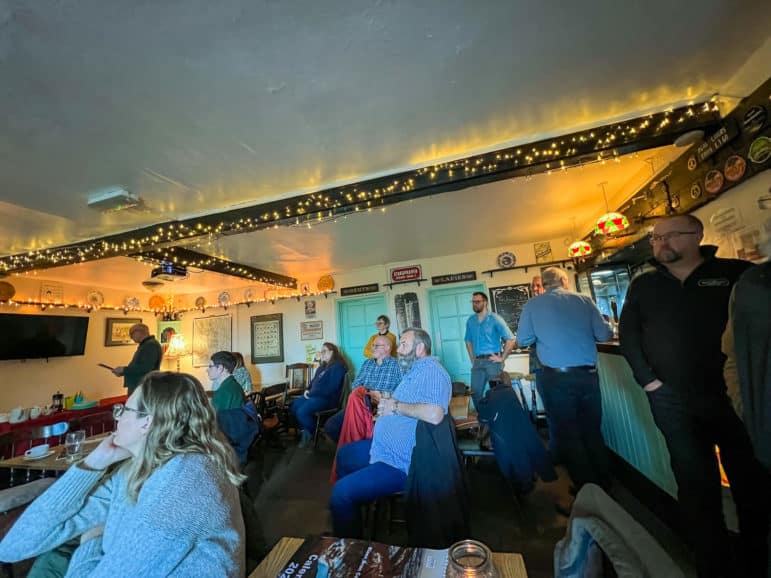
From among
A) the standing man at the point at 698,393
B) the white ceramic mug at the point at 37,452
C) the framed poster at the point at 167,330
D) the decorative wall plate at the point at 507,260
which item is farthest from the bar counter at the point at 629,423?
the framed poster at the point at 167,330

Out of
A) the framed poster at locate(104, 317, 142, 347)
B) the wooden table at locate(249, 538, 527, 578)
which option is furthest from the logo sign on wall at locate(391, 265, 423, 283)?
the framed poster at locate(104, 317, 142, 347)

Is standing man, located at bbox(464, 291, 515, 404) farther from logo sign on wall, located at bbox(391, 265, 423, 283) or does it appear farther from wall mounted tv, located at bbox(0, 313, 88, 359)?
wall mounted tv, located at bbox(0, 313, 88, 359)

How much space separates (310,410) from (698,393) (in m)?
3.60

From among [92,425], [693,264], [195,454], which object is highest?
[693,264]

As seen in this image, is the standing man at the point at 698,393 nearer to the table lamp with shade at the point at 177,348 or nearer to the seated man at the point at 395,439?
the seated man at the point at 395,439

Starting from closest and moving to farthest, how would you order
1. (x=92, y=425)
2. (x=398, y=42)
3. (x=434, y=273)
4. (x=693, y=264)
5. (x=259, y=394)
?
1. (x=398, y=42)
2. (x=693, y=264)
3. (x=92, y=425)
4. (x=259, y=394)
5. (x=434, y=273)

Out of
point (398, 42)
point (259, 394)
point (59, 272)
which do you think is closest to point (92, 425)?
point (259, 394)

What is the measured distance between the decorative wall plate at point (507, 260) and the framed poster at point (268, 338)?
13.5ft

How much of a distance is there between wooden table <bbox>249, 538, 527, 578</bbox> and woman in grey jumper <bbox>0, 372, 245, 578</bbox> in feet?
0.23

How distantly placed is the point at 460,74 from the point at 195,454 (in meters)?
1.90

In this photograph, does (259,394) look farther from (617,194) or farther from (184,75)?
(617,194)

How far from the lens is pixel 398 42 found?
140 cm

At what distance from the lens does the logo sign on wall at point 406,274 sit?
5477 millimetres

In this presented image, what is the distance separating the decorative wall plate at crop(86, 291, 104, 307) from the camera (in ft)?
17.9
